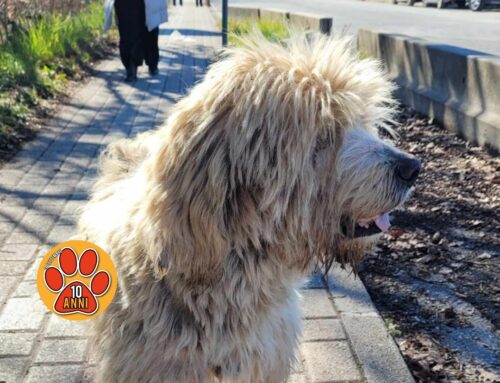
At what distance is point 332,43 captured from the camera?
7.88ft

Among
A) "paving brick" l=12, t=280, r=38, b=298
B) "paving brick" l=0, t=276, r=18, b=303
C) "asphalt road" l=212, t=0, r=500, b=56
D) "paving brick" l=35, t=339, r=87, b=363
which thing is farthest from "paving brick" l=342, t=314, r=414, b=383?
"asphalt road" l=212, t=0, r=500, b=56

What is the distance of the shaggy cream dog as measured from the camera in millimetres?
2102

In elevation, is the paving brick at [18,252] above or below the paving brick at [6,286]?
above

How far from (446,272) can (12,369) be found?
280cm

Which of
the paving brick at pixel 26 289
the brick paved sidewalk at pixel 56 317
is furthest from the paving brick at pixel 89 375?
the paving brick at pixel 26 289

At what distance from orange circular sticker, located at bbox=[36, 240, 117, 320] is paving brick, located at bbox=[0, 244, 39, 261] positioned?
2280 mm

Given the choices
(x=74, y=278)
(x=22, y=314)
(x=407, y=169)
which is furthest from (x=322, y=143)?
(x=22, y=314)

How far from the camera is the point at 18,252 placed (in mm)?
4281

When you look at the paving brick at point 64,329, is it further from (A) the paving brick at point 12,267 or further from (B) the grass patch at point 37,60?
(B) the grass patch at point 37,60

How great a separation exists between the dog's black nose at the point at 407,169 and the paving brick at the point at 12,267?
2833mm

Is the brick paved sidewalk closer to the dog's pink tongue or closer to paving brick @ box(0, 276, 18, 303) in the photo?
paving brick @ box(0, 276, 18, 303)

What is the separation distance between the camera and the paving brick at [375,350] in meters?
3.03

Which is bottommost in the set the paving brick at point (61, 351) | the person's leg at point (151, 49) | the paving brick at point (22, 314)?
the paving brick at point (61, 351)

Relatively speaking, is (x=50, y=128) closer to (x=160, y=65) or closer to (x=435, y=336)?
(x=160, y=65)
